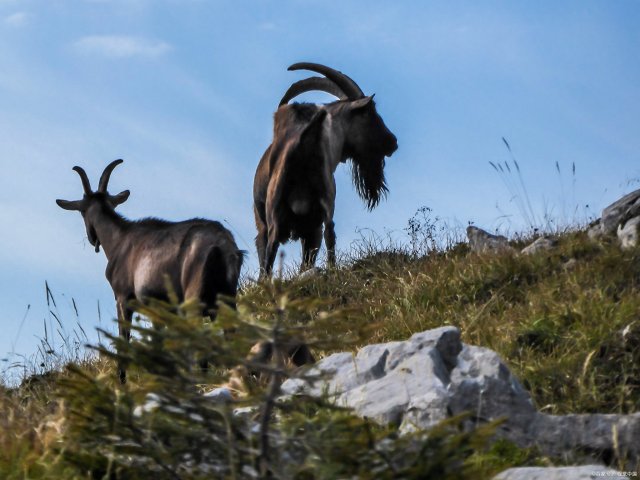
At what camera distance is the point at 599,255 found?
8.81 meters

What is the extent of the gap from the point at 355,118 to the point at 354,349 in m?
7.03

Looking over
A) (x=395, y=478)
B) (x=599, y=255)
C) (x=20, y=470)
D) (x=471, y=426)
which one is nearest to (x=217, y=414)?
(x=395, y=478)

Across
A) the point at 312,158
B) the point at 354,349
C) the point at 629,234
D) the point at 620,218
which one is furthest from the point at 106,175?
the point at 354,349

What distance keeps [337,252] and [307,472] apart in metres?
9.14

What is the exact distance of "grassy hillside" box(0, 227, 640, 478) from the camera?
2.98 m

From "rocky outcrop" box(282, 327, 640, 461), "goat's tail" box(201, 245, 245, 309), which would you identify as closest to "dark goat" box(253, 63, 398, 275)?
"goat's tail" box(201, 245, 245, 309)

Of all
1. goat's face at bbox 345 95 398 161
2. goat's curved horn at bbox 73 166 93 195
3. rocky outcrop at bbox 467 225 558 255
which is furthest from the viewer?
goat's face at bbox 345 95 398 161

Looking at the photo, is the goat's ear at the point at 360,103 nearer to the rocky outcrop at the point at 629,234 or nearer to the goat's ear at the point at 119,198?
the goat's ear at the point at 119,198

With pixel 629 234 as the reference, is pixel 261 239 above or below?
above

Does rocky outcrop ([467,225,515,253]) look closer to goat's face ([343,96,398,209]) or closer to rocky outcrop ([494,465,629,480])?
goat's face ([343,96,398,209])

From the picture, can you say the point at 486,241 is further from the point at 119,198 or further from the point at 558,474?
the point at 558,474

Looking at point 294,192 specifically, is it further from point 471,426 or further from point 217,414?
point 217,414

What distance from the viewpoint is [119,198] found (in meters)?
12.4

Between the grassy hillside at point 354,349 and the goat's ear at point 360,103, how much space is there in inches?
151
